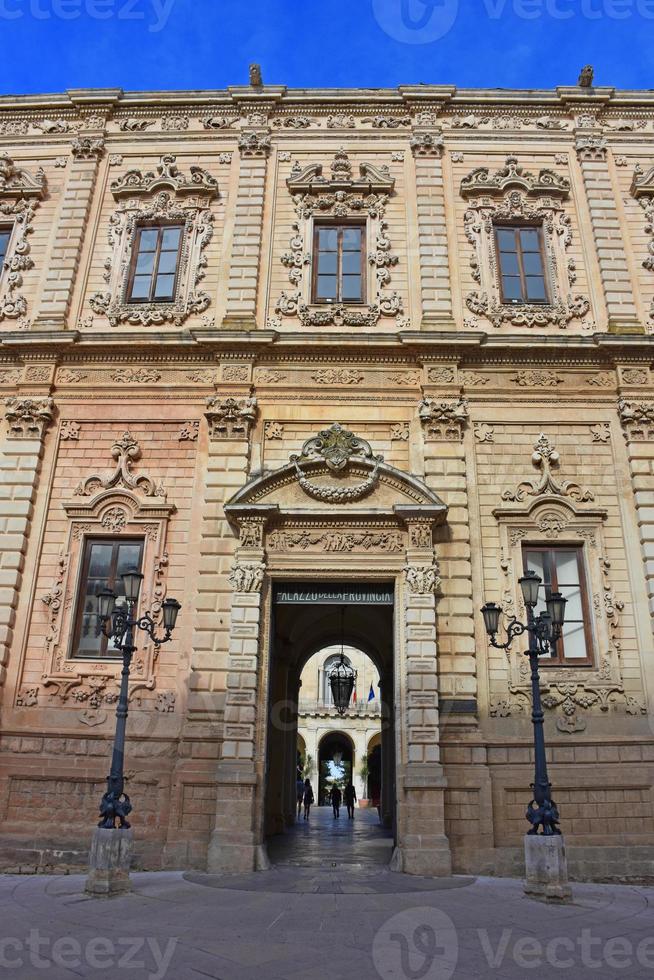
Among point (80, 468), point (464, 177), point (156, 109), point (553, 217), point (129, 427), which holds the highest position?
point (156, 109)

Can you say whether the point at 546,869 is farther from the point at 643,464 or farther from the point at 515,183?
the point at 515,183

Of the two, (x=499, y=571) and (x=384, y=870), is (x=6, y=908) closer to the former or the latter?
(x=384, y=870)

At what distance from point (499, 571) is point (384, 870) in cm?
477

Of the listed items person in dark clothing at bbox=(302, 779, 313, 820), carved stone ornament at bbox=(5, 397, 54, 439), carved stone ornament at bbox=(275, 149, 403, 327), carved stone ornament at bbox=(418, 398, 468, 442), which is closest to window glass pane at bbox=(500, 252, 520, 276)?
carved stone ornament at bbox=(275, 149, 403, 327)

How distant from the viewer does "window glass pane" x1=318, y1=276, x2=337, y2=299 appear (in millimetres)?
14031

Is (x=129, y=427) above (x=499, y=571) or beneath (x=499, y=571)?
above

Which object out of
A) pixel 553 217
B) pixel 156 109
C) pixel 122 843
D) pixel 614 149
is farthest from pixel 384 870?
pixel 156 109

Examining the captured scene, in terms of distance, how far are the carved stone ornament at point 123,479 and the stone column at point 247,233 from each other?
2956 mm

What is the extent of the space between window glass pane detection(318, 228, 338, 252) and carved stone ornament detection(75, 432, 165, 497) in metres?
5.50

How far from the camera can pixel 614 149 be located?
49.8ft

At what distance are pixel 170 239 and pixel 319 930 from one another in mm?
12472

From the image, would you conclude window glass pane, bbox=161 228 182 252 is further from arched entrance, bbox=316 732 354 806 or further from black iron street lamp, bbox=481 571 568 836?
arched entrance, bbox=316 732 354 806
